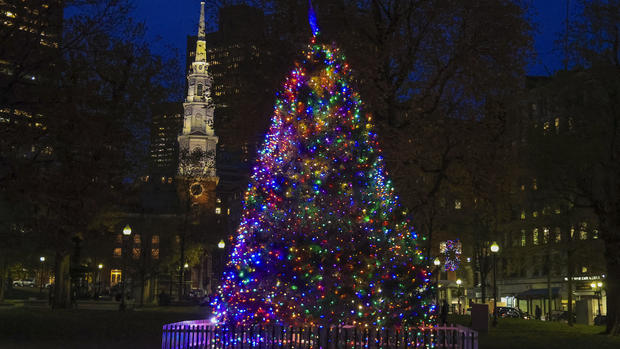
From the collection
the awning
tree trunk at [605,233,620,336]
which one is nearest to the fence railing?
tree trunk at [605,233,620,336]

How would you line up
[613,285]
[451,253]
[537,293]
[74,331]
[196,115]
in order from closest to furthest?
[74,331], [613,285], [451,253], [537,293], [196,115]

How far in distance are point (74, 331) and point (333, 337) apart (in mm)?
14744

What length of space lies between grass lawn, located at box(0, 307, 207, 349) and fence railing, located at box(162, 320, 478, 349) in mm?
5936

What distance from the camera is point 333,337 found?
18141 mm

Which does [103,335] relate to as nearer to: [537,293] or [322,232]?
[322,232]

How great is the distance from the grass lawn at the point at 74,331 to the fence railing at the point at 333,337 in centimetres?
594

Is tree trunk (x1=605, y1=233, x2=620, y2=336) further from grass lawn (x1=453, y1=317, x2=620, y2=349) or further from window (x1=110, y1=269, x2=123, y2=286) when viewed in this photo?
window (x1=110, y1=269, x2=123, y2=286)

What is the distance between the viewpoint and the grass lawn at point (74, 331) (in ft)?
79.9

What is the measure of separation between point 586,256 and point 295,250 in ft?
113

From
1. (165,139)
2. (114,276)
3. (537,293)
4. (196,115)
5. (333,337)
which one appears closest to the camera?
(333,337)

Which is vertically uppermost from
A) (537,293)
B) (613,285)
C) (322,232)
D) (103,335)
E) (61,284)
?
(322,232)

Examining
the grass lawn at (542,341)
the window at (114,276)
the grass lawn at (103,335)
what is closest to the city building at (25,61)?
the grass lawn at (103,335)

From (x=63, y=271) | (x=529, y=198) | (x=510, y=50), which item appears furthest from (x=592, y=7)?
(x=63, y=271)

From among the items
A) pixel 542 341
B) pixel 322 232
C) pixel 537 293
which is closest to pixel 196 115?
pixel 537 293
